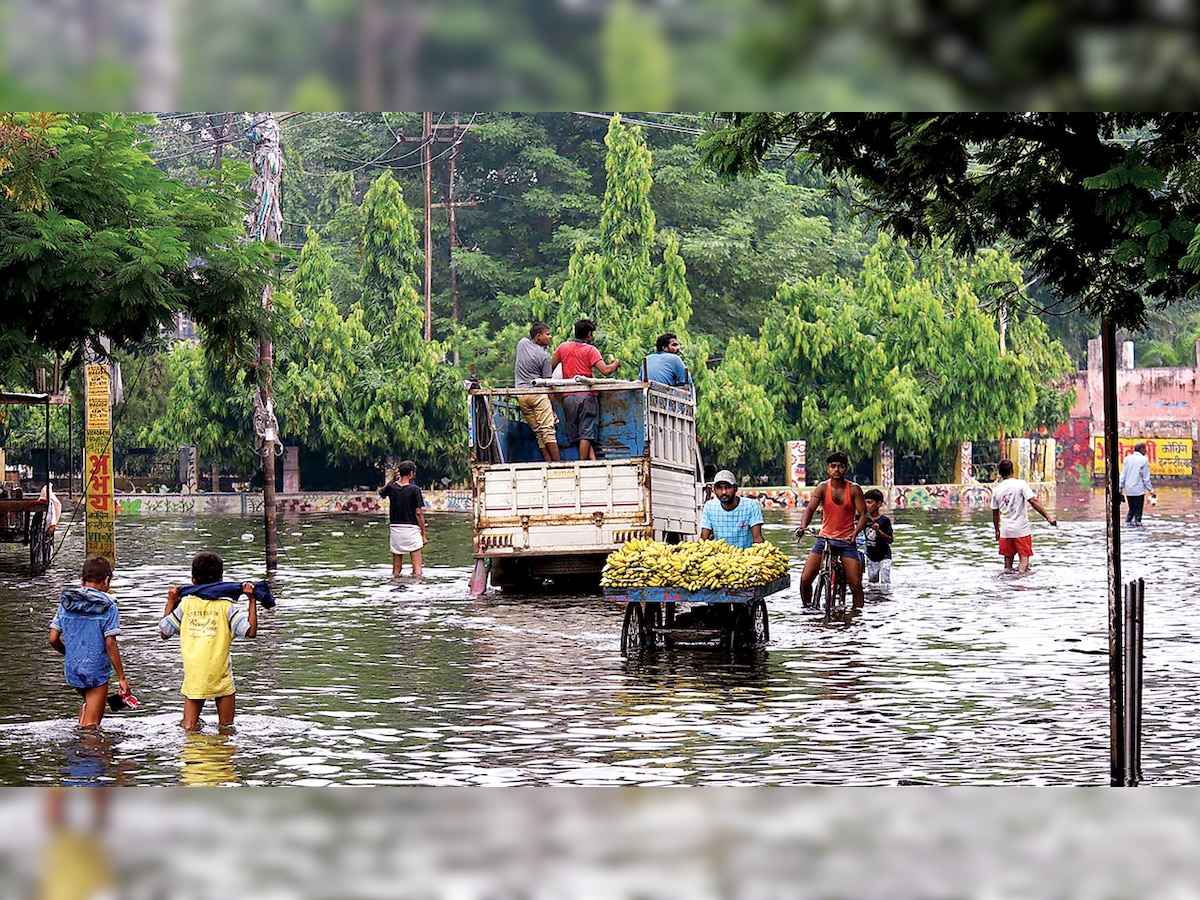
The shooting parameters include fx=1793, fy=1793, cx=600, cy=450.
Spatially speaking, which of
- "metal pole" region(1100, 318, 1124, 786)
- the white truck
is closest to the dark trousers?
the white truck

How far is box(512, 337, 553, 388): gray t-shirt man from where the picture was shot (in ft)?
74.3

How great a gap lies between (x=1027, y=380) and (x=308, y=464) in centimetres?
2111

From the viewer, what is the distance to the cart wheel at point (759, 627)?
1572 cm

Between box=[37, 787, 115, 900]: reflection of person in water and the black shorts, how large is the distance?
43.7 feet

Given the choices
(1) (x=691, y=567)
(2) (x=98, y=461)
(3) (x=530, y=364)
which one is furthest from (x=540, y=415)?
(1) (x=691, y=567)

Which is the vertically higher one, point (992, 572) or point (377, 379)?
point (377, 379)

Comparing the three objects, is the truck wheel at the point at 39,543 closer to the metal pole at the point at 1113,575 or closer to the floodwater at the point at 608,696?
the floodwater at the point at 608,696

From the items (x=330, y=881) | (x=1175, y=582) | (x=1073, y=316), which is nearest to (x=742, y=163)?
(x=330, y=881)

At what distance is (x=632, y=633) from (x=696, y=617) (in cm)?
75

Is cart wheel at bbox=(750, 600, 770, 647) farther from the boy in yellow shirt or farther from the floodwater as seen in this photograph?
the boy in yellow shirt

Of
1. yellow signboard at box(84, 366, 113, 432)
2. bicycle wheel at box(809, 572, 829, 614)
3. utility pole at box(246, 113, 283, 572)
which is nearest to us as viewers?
bicycle wheel at box(809, 572, 829, 614)

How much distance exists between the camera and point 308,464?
53156 mm

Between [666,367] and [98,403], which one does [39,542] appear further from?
[666,367]
